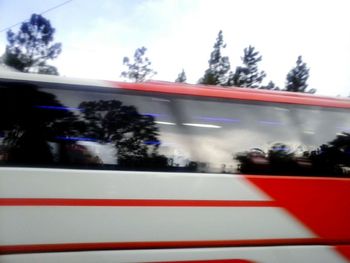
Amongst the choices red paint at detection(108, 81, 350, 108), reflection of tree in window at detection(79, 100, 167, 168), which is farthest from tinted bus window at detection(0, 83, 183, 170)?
red paint at detection(108, 81, 350, 108)

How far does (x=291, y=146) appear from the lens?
3.53 metres

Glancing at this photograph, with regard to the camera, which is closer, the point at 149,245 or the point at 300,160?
the point at 149,245

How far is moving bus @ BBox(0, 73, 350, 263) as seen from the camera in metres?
3.03

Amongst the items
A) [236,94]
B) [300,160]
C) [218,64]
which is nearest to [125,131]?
[236,94]

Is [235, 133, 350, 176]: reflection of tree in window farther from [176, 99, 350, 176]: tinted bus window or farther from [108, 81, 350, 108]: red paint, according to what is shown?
[108, 81, 350, 108]: red paint

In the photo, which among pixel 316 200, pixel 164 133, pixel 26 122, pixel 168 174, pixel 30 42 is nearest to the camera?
pixel 26 122

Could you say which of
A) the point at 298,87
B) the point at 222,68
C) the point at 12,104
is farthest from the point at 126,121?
the point at 298,87

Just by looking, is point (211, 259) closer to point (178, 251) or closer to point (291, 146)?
point (178, 251)

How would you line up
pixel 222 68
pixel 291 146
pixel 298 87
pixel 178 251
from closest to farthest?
pixel 178 251 → pixel 291 146 → pixel 222 68 → pixel 298 87

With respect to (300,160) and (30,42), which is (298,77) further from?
(300,160)

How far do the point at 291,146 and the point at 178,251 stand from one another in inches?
57.5

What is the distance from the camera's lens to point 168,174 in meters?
3.22

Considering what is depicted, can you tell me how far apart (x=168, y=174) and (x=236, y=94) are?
105cm

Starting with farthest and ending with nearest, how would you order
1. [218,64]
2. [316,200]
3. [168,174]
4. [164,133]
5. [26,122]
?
[218,64] → [316,200] → [164,133] → [168,174] → [26,122]
